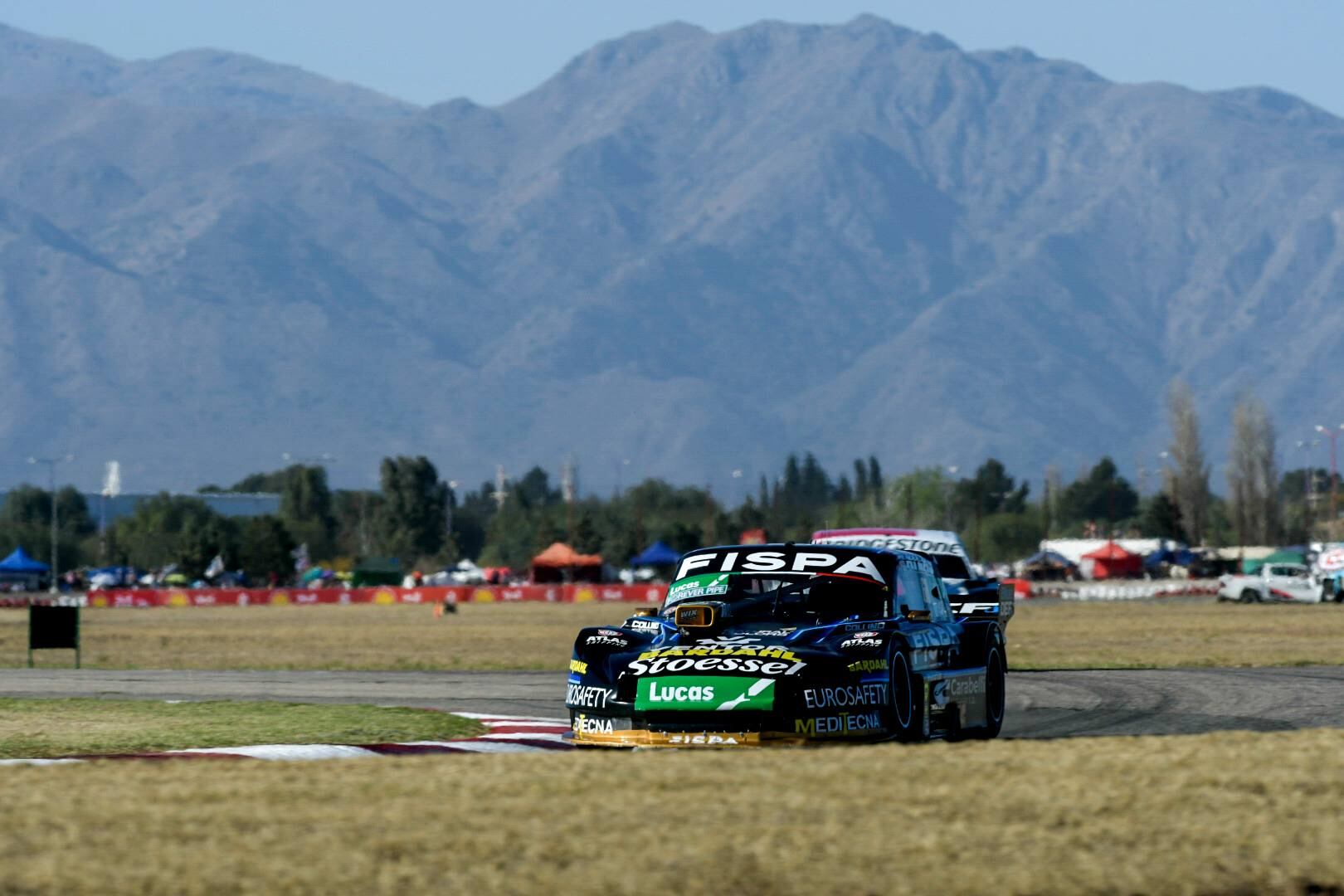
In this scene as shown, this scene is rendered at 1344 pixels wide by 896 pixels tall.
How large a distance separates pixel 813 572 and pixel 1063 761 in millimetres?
4414

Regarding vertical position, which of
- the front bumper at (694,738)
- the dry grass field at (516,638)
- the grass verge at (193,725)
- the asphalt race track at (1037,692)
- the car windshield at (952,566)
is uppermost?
the car windshield at (952,566)

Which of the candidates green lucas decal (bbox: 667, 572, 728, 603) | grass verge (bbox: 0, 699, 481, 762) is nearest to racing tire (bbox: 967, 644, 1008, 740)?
green lucas decal (bbox: 667, 572, 728, 603)

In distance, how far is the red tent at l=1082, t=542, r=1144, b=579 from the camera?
123 m

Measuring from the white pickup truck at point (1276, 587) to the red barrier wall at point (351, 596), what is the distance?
27.3 m

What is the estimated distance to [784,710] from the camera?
12422 mm

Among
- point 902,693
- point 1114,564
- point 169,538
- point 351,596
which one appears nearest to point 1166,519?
point 1114,564

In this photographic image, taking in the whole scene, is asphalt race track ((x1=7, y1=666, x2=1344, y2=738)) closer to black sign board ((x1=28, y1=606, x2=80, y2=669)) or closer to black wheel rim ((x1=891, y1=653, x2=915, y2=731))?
black sign board ((x1=28, y1=606, x2=80, y2=669))

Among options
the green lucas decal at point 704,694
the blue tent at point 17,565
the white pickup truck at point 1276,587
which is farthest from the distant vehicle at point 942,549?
the blue tent at point 17,565

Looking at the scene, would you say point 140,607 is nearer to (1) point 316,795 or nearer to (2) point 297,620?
(2) point 297,620

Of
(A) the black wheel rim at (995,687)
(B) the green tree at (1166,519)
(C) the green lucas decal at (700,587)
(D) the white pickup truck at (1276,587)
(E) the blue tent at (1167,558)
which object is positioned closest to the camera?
(C) the green lucas decal at (700,587)

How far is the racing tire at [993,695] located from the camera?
50.0 ft

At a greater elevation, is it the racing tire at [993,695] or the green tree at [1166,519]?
the green tree at [1166,519]

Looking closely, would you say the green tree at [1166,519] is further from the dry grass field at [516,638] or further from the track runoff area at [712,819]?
the track runoff area at [712,819]

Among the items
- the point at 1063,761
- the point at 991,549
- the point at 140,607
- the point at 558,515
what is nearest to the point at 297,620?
the point at 140,607
